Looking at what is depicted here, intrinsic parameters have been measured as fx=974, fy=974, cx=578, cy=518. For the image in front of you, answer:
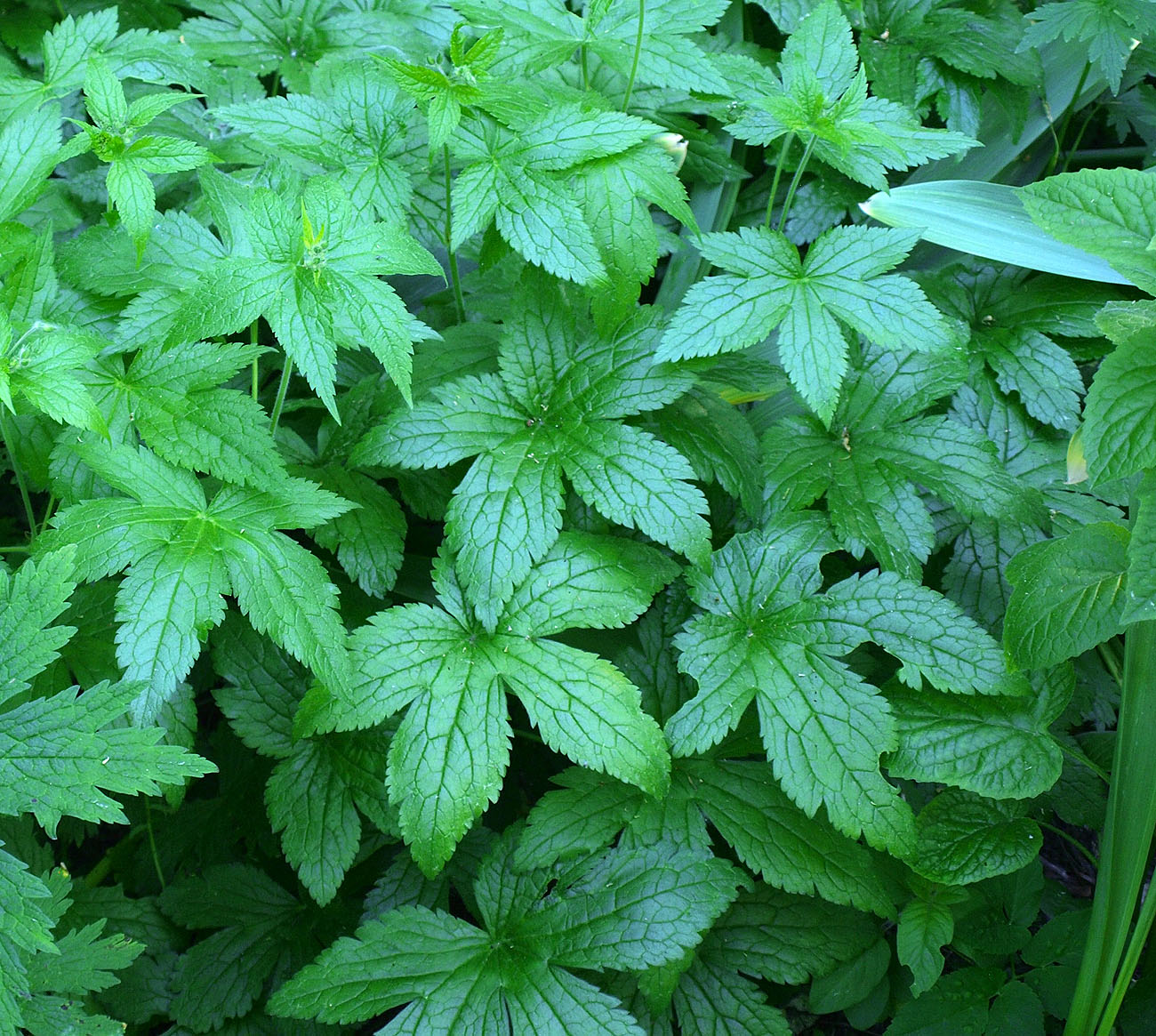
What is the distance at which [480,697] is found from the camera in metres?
1.65

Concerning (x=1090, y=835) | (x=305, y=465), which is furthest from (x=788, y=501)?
(x=1090, y=835)

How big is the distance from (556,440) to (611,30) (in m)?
0.90

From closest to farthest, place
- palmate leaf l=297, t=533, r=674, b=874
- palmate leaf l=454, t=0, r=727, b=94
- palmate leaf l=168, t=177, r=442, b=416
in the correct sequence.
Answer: palmate leaf l=168, t=177, r=442, b=416, palmate leaf l=297, t=533, r=674, b=874, palmate leaf l=454, t=0, r=727, b=94

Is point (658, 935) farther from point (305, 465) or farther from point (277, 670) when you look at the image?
point (305, 465)

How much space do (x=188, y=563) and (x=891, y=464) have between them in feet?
4.24

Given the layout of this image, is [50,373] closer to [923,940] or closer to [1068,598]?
[1068,598]

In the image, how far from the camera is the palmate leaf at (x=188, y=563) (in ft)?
4.80

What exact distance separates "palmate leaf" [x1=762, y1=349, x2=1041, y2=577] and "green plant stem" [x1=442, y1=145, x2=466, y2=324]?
2.35 feet

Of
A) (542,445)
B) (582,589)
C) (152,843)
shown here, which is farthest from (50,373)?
(152,843)

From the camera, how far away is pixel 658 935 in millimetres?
1648

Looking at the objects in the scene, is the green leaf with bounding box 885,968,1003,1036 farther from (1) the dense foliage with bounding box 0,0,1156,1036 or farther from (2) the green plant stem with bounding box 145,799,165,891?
(2) the green plant stem with bounding box 145,799,165,891

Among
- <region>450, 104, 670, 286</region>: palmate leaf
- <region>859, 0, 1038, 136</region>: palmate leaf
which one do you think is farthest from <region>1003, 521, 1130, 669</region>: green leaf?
<region>859, 0, 1038, 136</region>: palmate leaf

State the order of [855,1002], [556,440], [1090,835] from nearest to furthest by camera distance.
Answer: [556,440] → [855,1002] → [1090,835]

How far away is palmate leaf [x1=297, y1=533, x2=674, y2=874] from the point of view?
161cm
